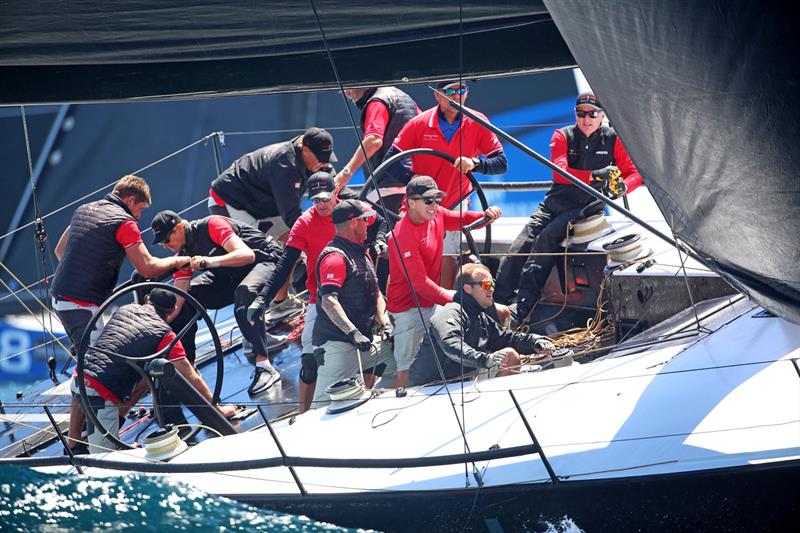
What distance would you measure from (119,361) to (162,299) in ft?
1.19

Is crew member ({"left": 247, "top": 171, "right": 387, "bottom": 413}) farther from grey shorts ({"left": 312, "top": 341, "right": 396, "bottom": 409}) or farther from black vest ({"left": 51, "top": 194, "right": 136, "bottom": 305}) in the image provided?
black vest ({"left": 51, "top": 194, "right": 136, "bottom": 305})

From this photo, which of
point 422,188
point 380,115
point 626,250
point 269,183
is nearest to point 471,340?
point 422,188

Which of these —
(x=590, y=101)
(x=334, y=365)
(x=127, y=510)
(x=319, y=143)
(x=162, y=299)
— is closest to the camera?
(x=127, y=510)

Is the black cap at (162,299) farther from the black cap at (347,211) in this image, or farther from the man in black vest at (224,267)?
the black cap at (347,211)

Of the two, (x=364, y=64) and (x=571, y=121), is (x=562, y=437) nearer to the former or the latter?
(x=364, y=64)

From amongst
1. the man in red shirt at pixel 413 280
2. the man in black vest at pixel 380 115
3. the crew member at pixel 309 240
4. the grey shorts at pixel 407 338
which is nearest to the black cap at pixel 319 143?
the man in black vest at pixel 380 115

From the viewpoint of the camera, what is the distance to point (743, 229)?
116 inches

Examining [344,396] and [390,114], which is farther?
[390,114]

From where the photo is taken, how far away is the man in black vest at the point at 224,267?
4848mm

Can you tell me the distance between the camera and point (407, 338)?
177 inches

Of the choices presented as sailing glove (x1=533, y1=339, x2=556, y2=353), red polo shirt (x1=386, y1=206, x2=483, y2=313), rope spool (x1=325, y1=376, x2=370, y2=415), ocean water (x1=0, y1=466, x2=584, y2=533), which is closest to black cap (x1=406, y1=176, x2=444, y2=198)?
red polo shirt (x1=386, y1=206, x2=483, y2=313)

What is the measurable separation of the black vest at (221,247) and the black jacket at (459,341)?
1049 mm

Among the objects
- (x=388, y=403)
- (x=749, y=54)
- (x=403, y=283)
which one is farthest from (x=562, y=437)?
(x=749, y=54)

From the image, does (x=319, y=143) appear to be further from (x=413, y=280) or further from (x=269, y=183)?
(x=413, y=280)
